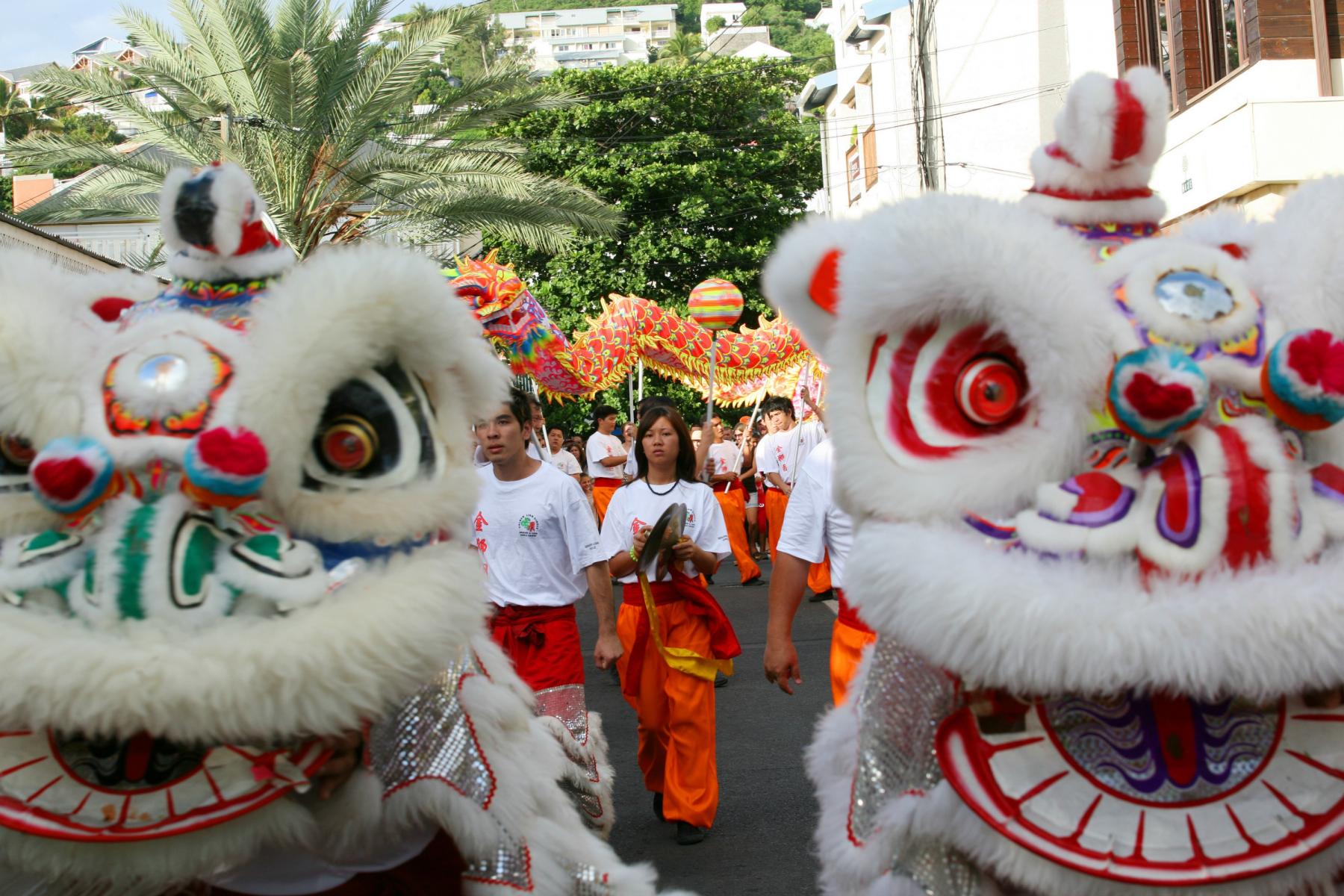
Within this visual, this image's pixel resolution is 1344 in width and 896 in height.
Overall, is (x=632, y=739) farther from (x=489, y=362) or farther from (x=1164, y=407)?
(x=1164, y=407)

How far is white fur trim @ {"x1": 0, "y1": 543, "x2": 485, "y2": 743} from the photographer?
80.4 inches

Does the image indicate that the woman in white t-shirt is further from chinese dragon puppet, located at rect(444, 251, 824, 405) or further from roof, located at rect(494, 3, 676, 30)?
roof, located at rect(494, 3, 676, 30)

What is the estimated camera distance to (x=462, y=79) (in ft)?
43.8

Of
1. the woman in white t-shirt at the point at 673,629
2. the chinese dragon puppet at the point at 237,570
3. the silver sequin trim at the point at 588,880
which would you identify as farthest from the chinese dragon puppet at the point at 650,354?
the chinese dragon puppet at the point at 237,570

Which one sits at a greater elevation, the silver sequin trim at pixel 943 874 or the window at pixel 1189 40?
the window at pixel 1189 40

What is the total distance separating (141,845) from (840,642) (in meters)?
2.76

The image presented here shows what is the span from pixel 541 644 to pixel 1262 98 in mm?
8790

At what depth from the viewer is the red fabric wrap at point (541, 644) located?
206 inches

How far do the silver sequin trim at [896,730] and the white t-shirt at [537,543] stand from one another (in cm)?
280

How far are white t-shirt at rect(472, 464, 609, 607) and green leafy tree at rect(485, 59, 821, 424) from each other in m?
19.2

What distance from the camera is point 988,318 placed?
7.50 feet

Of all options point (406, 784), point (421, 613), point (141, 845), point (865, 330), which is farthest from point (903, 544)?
point (141, 845)

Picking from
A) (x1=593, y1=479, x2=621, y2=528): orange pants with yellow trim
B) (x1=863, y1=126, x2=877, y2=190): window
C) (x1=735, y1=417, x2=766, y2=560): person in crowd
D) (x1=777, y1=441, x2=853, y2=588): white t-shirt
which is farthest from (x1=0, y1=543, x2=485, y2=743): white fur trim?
(x1=863, y1=126, x2=877, y2=190): window

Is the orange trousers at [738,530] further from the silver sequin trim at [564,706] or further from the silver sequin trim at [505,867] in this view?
the silver sequin trim at [505,867]
